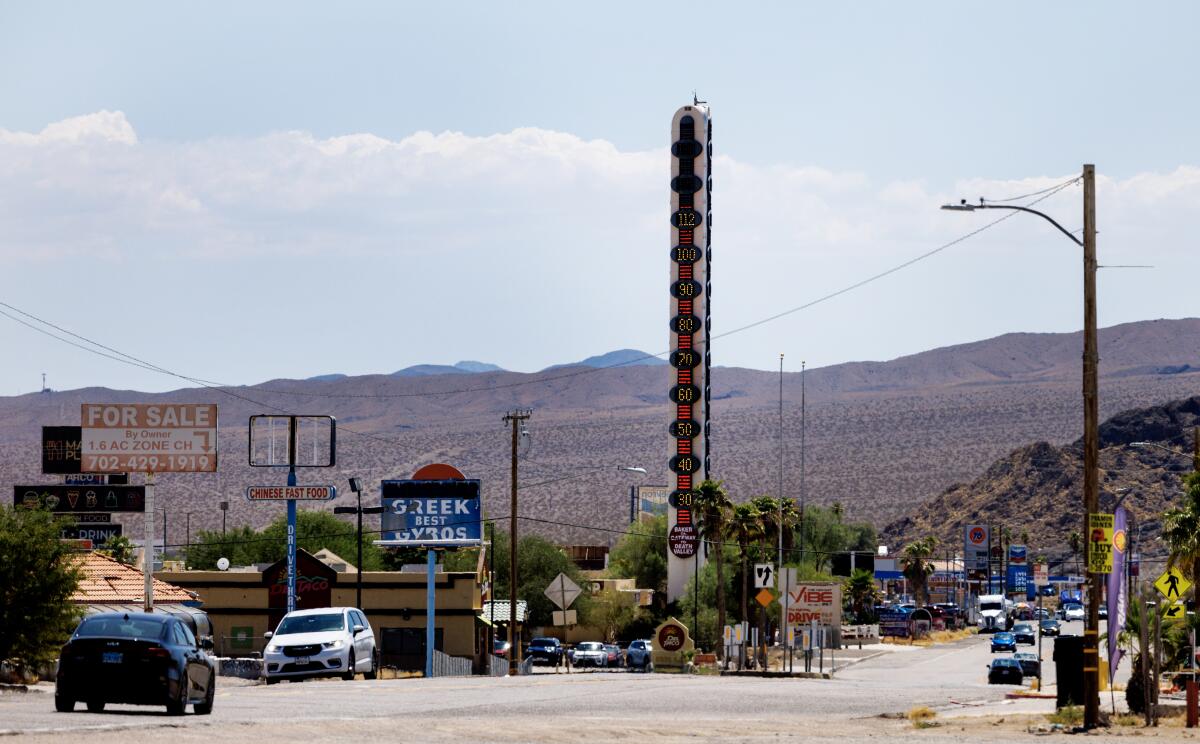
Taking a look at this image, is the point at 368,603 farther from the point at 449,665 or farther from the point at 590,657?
the point at 590,657

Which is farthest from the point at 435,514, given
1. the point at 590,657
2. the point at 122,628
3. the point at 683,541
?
the point at 683,541

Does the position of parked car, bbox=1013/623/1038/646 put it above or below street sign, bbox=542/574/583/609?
below

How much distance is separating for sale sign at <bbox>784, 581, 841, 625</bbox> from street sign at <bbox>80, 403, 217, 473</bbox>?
24.6 metres

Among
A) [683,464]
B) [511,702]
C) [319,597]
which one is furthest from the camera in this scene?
[683,464]

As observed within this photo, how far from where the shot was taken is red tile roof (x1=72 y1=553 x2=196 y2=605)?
57312 mm

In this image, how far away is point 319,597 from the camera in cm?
7806

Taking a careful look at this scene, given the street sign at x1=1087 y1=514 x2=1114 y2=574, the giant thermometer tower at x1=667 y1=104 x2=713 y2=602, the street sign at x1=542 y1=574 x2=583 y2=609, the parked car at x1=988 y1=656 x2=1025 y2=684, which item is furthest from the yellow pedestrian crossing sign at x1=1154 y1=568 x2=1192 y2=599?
the giant thermometer tower at x1=667 y1=104 x2=713 y2=602

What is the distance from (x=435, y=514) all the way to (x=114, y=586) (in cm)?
1635

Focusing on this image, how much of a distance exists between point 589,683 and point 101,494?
63921 mm

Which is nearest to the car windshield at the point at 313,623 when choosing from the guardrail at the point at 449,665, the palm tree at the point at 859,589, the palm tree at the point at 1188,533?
the guardrail at the point at 449,665

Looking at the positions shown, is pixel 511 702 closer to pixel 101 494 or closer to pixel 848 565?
pixel 101 494

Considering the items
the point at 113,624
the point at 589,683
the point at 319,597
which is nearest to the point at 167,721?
the point at 113,624

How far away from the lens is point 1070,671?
115 ft

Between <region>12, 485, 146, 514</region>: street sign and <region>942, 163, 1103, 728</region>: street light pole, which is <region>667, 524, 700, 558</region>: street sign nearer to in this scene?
<region>12, 485, 146, 514</region>: street sign
